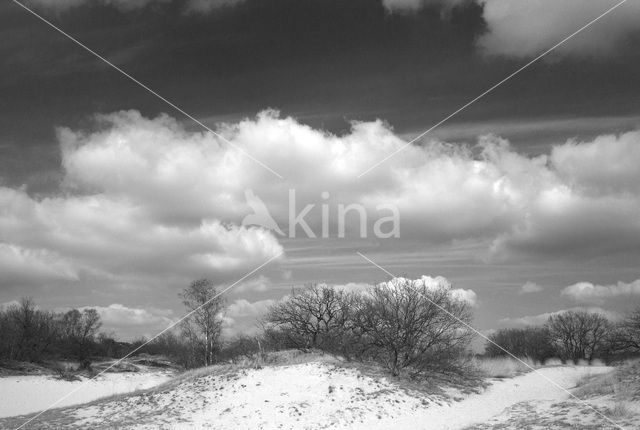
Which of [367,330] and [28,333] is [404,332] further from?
[28,333]

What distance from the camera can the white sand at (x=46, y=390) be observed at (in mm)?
37875

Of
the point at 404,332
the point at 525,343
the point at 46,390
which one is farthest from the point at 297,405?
the point at 525,343

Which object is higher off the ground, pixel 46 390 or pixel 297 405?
pixel 297 405

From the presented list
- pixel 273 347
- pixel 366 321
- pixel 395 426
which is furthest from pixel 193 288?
pixel 395 426

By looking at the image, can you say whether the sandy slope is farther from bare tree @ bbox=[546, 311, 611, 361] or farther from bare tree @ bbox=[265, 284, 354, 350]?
bare tree @ bbox=[546, 311, 611, 361]

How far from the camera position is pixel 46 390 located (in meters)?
44.2

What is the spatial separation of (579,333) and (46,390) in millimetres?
67611

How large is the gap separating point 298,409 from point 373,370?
7.45 meters

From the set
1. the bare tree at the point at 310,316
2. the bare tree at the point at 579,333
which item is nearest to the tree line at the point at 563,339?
the bare tree at the point at 579,333

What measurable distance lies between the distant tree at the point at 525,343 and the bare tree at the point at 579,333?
1.33 meters

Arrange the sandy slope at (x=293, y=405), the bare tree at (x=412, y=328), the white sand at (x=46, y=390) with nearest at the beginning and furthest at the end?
the sandy slope at (x=293, y=405)
the bare tree at (x=412, y=328)
the white sand at (x=46, y=390)

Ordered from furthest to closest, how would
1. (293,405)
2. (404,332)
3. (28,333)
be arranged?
(28,333)
(404,332)
(293,405)

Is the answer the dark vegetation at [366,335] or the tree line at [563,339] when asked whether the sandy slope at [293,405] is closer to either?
the dark vegetation at [366,335]

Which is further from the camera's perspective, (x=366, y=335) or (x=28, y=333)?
(x=28, y=333)
